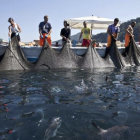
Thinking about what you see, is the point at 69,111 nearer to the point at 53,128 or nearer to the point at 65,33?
the point at 53,128

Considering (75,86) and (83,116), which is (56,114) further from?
(75,86)

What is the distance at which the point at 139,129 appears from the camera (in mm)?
3676

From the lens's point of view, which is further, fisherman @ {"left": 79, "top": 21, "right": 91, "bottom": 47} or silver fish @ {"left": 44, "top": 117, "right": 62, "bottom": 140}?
fisherman @ {"left": 79, "top": 21, "right": 91, "bottom": 47}

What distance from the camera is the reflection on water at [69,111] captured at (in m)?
3.48

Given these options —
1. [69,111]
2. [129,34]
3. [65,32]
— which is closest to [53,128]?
[69,111]

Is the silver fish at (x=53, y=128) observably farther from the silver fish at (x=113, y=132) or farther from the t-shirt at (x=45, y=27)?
the t-shirt at (x=45, y=27)

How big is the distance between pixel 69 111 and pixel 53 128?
0.92 metres

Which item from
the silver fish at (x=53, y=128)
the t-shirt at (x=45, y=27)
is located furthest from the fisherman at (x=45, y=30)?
the silver fish at (x=53, y=128)

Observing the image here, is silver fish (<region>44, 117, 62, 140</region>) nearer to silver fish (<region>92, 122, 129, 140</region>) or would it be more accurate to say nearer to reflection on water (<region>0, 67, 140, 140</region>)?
reflection on water (<region>0, 67, 140, 140</region>)

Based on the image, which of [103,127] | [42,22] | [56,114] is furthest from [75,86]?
[42,22]

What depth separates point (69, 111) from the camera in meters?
4.51

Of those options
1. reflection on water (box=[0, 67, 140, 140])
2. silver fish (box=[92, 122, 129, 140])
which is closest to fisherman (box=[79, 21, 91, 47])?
reflection on water (box=[0, 67, 140, 140])

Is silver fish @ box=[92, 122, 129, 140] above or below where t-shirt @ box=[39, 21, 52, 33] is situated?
below

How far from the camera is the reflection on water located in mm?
3484
